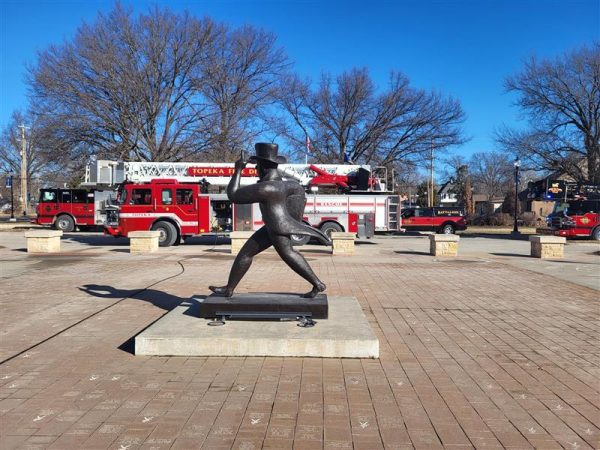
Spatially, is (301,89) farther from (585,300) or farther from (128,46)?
(585,300)

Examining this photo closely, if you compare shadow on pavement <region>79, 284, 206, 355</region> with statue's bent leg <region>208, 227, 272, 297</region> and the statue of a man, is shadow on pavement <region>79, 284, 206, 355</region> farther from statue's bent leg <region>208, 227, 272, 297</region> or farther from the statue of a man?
the statue of a man

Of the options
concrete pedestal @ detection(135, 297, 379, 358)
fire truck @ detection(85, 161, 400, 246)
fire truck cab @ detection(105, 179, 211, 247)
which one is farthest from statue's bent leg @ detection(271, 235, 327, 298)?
fire truck cab @ detection(105, 179, 211, 247)

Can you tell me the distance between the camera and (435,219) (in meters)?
31.3

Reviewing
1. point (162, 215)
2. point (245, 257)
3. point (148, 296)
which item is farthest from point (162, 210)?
point (245, 257)

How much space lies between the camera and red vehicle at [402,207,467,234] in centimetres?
3091

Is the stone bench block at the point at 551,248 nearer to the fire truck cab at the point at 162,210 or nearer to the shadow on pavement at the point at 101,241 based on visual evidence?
the fire truck cab at the point at 162,210

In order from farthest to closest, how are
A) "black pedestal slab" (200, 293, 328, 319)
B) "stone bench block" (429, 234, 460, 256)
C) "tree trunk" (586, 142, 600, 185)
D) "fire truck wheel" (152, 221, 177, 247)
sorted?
"tree trunk" (586, 142, 600, 185) < "fire truck wheel" (152, 221, 177, 247) < "stone bench block" (429, 234, 460, 256) < "black pedestal slab" (200, 293, 328, 319)

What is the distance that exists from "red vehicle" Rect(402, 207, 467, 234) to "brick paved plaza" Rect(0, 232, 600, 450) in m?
22.4

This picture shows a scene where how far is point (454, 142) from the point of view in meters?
38.5

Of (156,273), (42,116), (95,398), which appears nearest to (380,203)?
(156,273)

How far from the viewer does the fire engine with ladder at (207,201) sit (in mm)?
19359

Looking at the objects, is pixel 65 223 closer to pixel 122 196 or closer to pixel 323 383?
pixel 122 196

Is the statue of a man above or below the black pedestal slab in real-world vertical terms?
above

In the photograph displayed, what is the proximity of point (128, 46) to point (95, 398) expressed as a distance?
2939 centimetres
